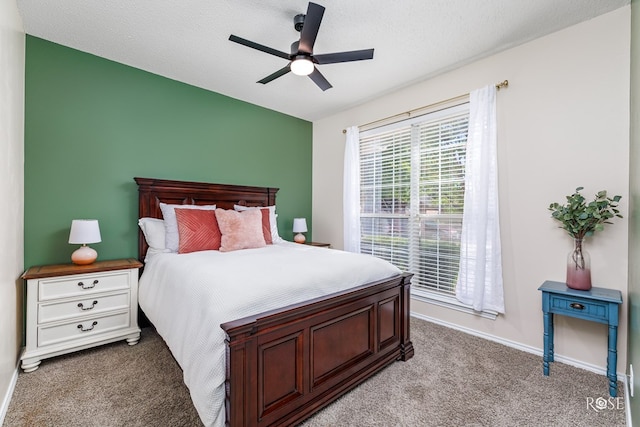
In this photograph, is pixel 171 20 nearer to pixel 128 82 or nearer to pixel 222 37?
pixel 222 37

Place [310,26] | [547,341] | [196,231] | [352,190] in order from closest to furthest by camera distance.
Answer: [310,26]
[547,341]
[196,231]
[352,190]

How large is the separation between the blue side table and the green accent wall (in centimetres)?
352

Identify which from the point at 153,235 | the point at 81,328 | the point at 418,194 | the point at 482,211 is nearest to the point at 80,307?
the point at 81,328

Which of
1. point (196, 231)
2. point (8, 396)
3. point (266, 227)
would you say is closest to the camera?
point (8, 396)

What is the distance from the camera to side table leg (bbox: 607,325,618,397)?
6.19 feet

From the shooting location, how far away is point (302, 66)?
2.30 metres

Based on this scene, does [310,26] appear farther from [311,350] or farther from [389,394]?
[389,394]

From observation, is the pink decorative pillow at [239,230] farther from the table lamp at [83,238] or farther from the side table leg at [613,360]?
the side table leg at [613,360]

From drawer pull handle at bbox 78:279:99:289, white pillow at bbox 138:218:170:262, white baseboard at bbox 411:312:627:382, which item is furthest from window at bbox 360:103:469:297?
drawer pull handle at bbox 78:279:99:289

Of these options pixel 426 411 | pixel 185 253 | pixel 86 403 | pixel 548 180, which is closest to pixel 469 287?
pixel 548 180

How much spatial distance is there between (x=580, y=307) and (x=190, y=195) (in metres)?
3.75

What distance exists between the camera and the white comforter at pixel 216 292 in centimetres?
138

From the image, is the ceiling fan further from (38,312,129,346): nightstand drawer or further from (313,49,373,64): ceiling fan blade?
(38,312,129,346): nightstand drawer

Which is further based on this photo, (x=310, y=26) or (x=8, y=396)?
(x=310, y=26)
